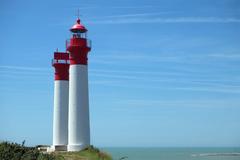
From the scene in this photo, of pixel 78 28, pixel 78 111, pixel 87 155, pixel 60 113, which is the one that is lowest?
pixel 87 155

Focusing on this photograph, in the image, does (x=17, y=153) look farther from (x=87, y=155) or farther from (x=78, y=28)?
(x=78, y=28)

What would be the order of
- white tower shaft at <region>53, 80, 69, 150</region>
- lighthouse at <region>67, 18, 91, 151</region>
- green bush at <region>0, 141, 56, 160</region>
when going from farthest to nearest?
white tower shaft at <region>53, 80, 69, 150</region> → lighthouse at <region>67, 18, 91, 151</region> → green bush at <region>0, 141, 56, 160</region>

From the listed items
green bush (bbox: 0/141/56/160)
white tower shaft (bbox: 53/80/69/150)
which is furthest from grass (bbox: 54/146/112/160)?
white tower shaft (bbox: 53/80/69/150)

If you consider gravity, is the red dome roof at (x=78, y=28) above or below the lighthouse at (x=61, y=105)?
above

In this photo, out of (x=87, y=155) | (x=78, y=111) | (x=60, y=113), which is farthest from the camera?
(x=60, y=113)

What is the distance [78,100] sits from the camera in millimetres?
23734

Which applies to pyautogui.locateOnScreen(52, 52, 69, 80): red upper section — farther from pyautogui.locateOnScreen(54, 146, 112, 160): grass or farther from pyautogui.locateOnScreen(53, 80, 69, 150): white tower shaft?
pyautogui.locateOnScreen(54, 146, 112, 160): grass

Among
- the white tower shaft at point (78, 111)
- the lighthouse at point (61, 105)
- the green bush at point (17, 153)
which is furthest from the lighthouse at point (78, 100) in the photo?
A: the green bush at point (17, 153)

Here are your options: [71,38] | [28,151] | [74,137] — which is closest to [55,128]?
[74,137]

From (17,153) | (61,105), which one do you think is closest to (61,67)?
(61,105)

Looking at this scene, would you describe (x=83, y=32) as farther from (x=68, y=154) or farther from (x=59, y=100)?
(x=68, y=154)

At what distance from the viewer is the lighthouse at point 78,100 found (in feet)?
77.5

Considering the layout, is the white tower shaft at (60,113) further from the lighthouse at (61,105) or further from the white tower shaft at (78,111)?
the white tower shaft at (78,111)

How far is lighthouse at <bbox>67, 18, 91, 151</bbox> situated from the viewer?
2362 cm
